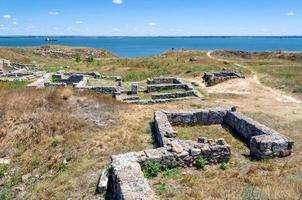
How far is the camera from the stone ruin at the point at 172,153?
952cm

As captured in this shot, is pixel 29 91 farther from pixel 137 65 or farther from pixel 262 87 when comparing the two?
pixel 137 65

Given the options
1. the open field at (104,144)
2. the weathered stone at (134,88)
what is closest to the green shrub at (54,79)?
the weathered stone at (134,88)

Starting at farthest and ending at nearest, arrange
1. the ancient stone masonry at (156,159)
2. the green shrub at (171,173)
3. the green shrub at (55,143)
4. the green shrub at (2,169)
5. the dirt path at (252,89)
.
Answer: the dirt path at (252,89) → the green shrub at (55,143) → the green shrub at (2,169) → the green shrub at (171,173) → the ancient stone masonry at (156,159)

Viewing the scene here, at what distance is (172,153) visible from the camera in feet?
40.5

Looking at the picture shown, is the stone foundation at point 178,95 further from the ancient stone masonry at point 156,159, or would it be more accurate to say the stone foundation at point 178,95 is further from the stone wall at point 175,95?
the ancient stone masonry at point 156,159

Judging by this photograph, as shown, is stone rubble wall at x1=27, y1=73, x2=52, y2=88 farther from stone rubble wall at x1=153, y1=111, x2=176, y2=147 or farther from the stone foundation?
stone rubble wall at x1=153, y1=111, x2=176, y2=147

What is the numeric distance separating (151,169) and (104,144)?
3.91 meters

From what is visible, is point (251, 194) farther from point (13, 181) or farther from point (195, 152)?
point (13, 181)

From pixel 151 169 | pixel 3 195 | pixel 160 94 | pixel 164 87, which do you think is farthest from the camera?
pixel 164 87

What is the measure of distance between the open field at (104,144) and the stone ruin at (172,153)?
390 millimetres

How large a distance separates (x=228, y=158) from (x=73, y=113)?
8.88m

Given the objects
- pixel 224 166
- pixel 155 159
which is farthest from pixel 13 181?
pixel 224 166

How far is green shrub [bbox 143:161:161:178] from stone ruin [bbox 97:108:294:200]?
5.1 inches

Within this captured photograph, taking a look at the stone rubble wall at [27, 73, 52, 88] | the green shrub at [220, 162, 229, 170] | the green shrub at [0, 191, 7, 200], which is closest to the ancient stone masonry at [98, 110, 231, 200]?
the green shrub at [220, 162, 229, 170]
